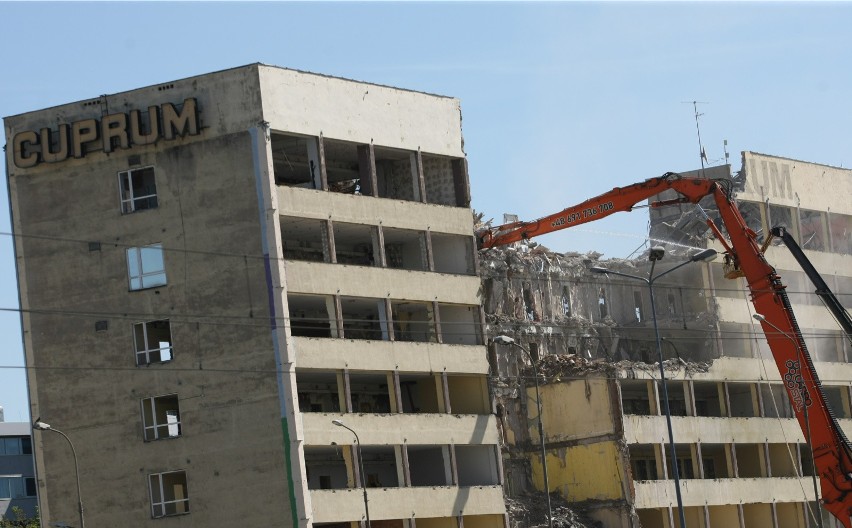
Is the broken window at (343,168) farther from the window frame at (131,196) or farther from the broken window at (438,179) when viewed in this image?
the window frame at (131,196)

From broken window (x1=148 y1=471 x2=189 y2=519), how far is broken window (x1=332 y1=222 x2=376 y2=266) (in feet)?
36.2

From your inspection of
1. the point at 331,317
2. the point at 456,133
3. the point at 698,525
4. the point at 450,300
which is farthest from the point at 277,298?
the point at 698,525

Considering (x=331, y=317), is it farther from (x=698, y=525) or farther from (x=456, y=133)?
(x=698, y=525)

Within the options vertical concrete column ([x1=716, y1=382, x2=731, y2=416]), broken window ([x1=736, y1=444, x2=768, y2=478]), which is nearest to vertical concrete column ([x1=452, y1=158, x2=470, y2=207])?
vertical concrete column ([x1=716, y1=382, x2=731, y2=416])

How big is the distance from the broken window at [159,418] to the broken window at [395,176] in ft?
42.1

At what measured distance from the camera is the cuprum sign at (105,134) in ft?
188

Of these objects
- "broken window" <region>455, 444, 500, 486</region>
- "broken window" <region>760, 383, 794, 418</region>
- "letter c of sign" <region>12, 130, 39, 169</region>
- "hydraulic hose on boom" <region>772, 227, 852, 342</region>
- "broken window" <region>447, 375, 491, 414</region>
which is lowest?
"broken window" <region>455, 444, 500, 486</region>

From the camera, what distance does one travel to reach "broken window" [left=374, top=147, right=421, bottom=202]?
6397cm

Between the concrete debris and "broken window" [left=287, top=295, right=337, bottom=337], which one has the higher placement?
"broken window" [left=287, top=295, right=337, bottom=337]

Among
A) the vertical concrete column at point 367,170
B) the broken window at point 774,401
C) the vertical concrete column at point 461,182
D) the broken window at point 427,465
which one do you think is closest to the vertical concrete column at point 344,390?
the broken window at point 427,465

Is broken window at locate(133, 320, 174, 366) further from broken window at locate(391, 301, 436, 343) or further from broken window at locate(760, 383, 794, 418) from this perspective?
broken window at locate(760, 383, 794, 418)

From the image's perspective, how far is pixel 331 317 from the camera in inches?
2276

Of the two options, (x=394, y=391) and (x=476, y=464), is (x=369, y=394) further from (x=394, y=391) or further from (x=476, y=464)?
(x=476, y=464)

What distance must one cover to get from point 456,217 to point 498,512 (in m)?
11.7
